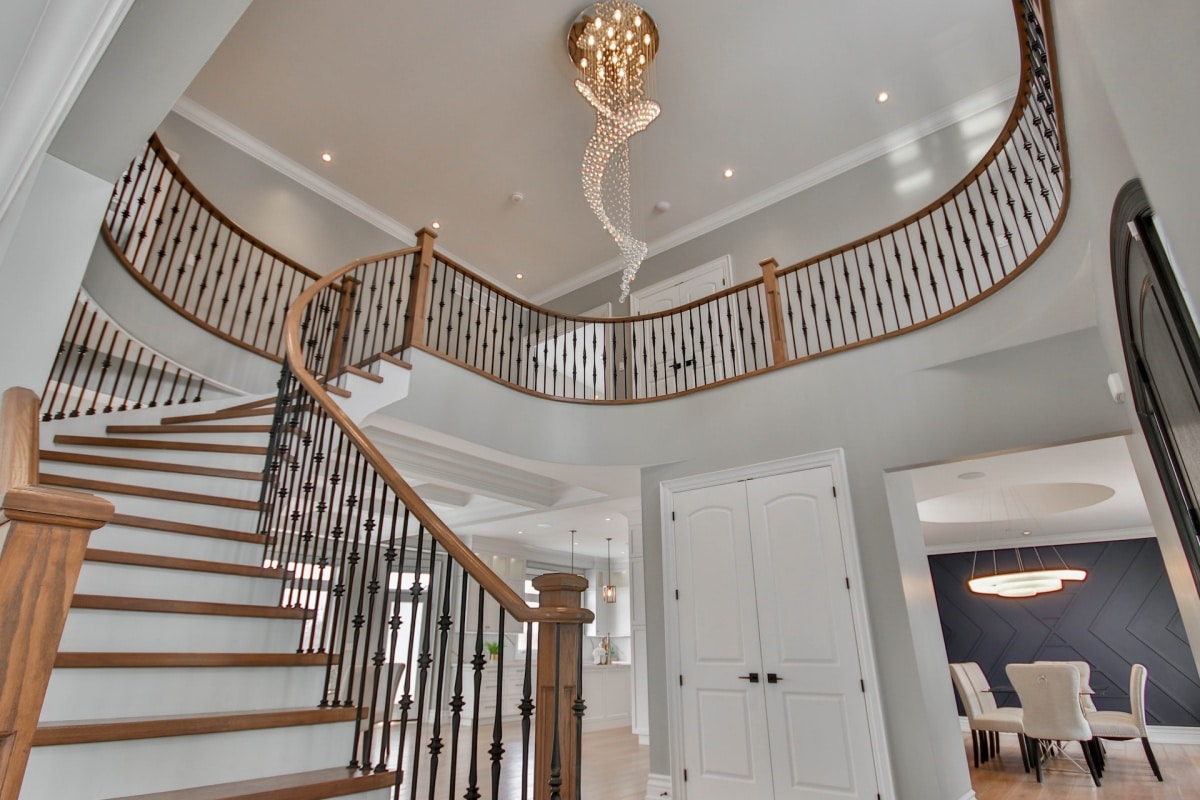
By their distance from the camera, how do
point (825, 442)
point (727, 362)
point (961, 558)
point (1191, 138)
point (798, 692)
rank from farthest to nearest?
1. point (961, 558)
2. point (727, 362)
3. point (825, 442)
4. point (798, 692)
5. point (1191, 138)

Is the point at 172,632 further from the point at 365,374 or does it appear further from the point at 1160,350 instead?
the point at 1160,350

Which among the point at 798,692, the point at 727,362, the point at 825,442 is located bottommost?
the point at 798,692

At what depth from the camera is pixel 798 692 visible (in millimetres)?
4254

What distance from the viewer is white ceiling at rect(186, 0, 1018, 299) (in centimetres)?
532

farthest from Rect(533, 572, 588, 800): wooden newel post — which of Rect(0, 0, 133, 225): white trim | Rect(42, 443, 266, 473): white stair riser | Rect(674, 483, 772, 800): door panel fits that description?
Rect(674, 483, 772, 800): door panel

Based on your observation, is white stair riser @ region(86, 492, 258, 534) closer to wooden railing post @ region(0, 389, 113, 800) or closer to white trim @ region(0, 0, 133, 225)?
white trim @ region(0, 0, 133, 225)

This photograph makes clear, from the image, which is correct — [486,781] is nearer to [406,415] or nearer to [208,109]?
[406,415]

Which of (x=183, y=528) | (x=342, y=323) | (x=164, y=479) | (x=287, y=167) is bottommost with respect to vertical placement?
(x=183, y=528)

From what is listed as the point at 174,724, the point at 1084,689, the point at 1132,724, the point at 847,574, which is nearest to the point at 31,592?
the point at 174,724

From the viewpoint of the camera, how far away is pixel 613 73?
17.1 ft

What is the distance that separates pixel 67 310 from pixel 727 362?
547cm

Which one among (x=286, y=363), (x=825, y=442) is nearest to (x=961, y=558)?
(x=825, y=442)

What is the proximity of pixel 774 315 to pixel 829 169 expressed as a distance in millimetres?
2793

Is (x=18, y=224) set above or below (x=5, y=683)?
above
